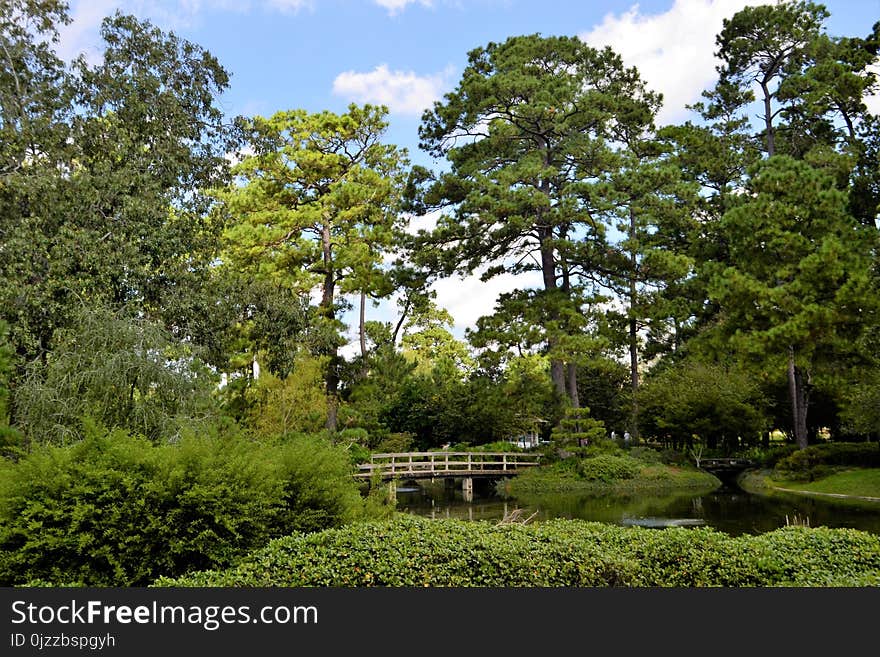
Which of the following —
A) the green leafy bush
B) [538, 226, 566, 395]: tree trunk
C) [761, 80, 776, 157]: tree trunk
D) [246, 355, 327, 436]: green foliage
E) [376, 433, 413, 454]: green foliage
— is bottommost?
the green leafy bush

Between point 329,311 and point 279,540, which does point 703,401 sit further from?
point 279,540

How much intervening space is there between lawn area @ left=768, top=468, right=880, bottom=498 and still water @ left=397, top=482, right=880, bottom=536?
1.20m

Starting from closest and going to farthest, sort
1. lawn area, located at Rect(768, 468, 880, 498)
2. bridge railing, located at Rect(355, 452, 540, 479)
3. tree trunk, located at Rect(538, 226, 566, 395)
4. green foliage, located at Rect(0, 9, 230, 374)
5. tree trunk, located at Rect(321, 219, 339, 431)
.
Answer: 1. green foliage, located at Rect(0, 9, 230, 374)
2. lawn area, located at Rect(768, 468, 880, 498)
3. bridge railing, located at Rect(355, 452, 540, 479)
4. tree trunk, located at Rect(538, 226, 566, 395)
5. tree trunk, located at Rect(321, 219, 339, 431)

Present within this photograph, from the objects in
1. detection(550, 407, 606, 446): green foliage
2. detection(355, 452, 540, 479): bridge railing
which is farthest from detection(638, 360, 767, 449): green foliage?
detection(355, 452, 540, 479): bridge railing

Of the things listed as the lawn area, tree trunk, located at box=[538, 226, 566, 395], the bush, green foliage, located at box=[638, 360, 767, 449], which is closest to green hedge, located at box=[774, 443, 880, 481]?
the lawn area

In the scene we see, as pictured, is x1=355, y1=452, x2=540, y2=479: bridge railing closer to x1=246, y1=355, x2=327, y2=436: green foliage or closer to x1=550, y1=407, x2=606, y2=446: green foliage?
x1=550, y1=407, x2=606, y2=446: green foliage

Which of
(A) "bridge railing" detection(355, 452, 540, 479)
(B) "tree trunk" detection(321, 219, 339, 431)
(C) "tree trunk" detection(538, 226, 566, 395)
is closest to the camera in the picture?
(A) "bridge railing" detection(355, 452, 540, 479)

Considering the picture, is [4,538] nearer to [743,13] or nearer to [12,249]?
[12,249]

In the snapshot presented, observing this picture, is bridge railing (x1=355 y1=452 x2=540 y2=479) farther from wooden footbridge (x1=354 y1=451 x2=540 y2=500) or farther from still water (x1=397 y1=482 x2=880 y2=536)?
still water (x1=397 y1=482 x2=880 y2=536)

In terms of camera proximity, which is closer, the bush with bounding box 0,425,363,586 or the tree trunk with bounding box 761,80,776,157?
the bush with bounding box 0,425,363,586

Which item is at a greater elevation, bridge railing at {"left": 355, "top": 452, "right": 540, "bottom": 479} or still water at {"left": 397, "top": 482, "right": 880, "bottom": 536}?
bridge railing at {"left": 355, "top": 452, "right": 540, "bottom": 479}

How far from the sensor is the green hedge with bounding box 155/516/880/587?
6.21m

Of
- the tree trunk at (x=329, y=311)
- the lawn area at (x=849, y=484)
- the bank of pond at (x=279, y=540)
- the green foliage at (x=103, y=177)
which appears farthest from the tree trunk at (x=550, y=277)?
the bank of pond at (x=279, y=540)

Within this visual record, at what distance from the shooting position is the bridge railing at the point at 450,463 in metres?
23.6
